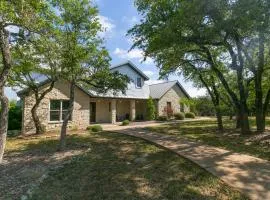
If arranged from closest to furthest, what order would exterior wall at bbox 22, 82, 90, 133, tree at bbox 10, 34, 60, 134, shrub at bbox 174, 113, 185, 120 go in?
1. tree at bbox 10, 34, 60, 134
2. exterior wall at bbox 22, 82, 90, 133
3. shrub at bbox 174, 113, 185, 120

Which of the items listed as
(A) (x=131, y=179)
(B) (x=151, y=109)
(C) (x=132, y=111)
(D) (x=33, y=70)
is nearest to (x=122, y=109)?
(C) (x=132, y=111)

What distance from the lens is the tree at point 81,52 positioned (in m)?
12.1

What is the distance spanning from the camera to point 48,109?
20.9 meters

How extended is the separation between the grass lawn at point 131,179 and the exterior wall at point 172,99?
21.0m

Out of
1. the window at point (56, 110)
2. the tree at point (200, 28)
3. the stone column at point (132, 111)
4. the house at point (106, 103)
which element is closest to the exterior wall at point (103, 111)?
the house at point (106, 103)

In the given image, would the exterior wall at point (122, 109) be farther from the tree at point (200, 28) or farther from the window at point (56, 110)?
the tree at point (200, 28)

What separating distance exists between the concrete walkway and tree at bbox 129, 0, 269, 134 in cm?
510

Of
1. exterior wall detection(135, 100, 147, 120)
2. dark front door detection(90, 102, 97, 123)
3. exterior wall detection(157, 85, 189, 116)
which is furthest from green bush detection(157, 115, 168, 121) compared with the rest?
dark front door detection(90, 102, 97, 123)

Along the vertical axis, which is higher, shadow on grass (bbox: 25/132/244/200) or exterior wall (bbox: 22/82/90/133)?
exterior wall (bbox: 22/82/90/133)

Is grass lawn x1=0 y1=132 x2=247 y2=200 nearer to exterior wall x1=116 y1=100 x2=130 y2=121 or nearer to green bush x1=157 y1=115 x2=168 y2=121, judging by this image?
green bush x1=157 y1=115 x2=168 y2=121

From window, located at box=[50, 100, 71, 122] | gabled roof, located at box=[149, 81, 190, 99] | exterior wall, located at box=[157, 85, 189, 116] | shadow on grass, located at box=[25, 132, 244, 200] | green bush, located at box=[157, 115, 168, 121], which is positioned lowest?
shadow on grass, located at box=[25, 132, 244, 200]

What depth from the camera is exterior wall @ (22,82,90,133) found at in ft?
65.3

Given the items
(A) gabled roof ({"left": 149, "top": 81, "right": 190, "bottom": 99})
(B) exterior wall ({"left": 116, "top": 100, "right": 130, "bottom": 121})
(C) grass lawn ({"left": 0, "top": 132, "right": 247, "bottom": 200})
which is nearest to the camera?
(C) grass lawn ({"left": 0, "top": 132, "right": 247, "bottom": 200})

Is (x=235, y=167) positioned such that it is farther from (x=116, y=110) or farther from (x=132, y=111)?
(x=116, y=110)
